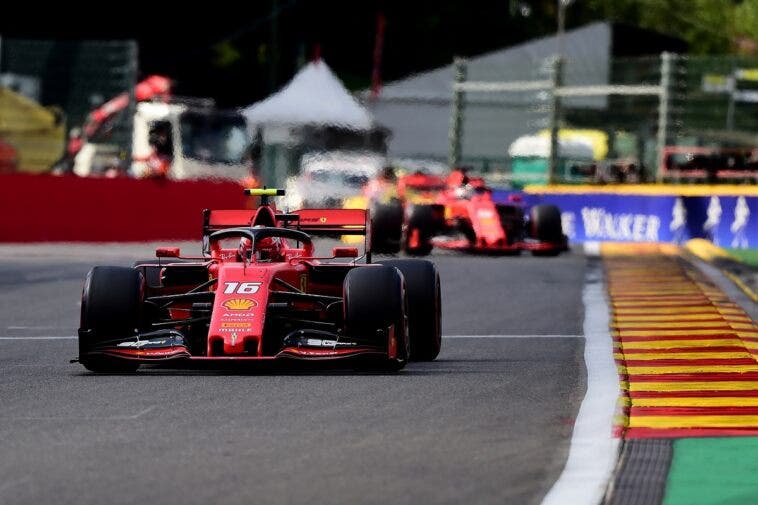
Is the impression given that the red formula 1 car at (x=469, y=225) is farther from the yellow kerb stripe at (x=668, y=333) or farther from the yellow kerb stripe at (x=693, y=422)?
the yellow kerb stripe at (x=693, y=422)

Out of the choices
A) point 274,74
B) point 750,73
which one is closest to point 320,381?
point 750,73

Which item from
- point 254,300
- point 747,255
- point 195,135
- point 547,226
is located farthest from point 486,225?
point 195,135

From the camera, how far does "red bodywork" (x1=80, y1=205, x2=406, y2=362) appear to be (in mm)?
10445

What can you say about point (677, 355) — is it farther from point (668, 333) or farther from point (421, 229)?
point (421, 229)

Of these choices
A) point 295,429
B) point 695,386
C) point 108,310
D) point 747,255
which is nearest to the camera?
point 295,429

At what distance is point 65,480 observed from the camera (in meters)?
7.09

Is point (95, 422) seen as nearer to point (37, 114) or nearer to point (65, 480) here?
point (65, 480)

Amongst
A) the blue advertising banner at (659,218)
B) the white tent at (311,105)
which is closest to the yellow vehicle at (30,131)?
the blue advertising banner at (659,218)

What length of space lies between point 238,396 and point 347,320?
1.11m

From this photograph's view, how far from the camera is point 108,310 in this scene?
1073cm

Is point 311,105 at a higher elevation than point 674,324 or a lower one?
higher

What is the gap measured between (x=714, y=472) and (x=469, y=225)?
699 inches

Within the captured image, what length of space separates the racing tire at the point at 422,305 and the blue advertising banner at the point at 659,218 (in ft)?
53.3

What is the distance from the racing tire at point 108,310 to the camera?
1073 centimetres
